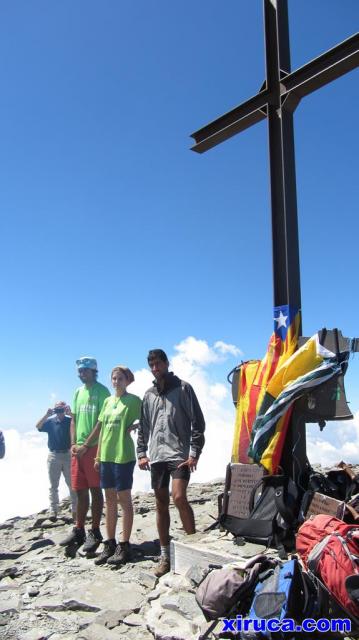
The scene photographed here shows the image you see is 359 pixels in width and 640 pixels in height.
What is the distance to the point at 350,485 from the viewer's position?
4.75 m

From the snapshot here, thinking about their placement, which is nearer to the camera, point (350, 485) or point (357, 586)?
point (357, 586)

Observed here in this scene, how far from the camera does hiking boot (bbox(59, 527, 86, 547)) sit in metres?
7.73

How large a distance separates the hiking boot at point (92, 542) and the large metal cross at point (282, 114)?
170 inches

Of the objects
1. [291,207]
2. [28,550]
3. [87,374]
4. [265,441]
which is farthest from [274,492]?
[28,550]

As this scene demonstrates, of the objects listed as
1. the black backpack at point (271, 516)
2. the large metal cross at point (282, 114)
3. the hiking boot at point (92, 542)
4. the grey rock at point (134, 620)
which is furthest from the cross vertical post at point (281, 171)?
the hiking boot at point (92, 542)

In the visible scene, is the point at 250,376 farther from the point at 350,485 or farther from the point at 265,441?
the point at 350,485

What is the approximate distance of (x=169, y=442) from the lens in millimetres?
6031

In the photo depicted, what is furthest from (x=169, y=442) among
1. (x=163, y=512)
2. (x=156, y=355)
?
(x=156, y=355)

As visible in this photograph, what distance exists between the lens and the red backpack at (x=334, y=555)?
128 inches

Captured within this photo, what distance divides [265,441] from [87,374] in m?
3.53

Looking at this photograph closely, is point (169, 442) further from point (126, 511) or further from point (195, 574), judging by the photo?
point (195, 574)

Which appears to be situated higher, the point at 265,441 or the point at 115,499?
the point at 265,441

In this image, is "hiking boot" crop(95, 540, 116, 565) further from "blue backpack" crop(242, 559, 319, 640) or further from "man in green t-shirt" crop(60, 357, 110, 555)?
"blue backpack" crop(242, 559, 319, 640)

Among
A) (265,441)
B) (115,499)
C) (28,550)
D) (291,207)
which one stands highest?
(291,207)
